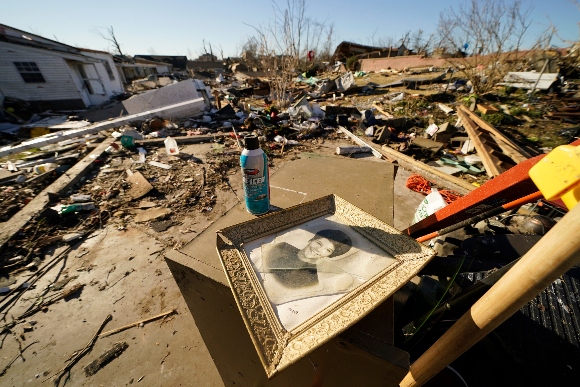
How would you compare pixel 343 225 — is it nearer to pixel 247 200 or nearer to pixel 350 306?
pixel 350 306

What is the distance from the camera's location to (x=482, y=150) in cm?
446

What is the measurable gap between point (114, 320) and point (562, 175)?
3220 millimetres

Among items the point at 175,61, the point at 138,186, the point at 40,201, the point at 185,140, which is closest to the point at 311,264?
the point at 138,186

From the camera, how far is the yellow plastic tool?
0.41 m

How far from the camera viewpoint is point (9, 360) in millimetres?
1989

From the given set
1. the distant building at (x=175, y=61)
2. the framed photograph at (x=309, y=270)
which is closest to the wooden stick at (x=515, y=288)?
the framed photograph at (x=309, y=270)

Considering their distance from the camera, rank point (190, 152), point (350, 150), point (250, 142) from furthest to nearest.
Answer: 1. point (190, 152)
2. point (350, 150)
3. point (250, 142)

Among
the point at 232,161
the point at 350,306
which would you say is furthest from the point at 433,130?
the point at 350,306

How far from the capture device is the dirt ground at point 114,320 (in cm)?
191

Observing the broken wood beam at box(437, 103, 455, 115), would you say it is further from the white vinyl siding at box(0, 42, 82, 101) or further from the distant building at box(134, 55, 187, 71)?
the distant building at box(134, 55, 187, 71)

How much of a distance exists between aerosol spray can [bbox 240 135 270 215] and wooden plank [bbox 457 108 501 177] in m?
4.33

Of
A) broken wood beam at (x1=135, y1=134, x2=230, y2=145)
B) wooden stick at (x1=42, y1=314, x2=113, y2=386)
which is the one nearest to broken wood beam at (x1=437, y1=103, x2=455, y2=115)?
broken wood beam at (x1=135, y1=134, x2=230, y2=145)

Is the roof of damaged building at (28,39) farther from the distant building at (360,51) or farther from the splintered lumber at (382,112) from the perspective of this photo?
the distant building at (360,51)

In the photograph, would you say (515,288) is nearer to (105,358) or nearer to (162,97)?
(105,358)
